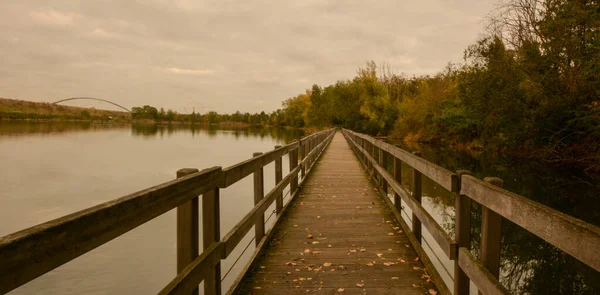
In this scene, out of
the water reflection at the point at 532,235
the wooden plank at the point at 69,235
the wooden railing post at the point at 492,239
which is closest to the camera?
the wooden plank at the point at 69,235

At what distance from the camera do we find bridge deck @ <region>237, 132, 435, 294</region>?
3812mm

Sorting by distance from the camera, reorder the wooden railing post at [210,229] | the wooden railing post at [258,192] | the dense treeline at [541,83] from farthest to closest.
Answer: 1. the dense treeline at [541,83]
2. the wooden railing post at [258,192]
3. the wooden railing post at [210,229]

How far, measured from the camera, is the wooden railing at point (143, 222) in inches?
49.9

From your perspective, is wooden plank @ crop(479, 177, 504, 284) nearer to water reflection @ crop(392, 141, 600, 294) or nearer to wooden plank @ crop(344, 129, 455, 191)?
wooden plank @ crop(344, 129, 455, 191)

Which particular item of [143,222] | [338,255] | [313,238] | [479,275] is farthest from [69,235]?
[313,238]

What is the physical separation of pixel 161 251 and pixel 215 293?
304 inches

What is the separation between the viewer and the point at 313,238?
17.7ft

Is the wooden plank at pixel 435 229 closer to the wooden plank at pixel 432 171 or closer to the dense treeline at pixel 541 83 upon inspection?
the wooden plank at pixel 432 171

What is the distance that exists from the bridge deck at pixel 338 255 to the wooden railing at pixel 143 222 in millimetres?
711

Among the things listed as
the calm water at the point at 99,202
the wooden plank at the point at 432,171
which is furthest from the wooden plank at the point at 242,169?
the calm water at the point at 99,202

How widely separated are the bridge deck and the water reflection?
3222 mm

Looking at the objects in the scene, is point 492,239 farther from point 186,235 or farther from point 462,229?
point 186,235

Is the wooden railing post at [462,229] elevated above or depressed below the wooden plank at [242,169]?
below

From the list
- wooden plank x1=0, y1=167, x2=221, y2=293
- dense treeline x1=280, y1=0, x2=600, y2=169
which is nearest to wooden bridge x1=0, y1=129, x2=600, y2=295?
wooden plank x1=0, y1=167, x2=221, y2=293
